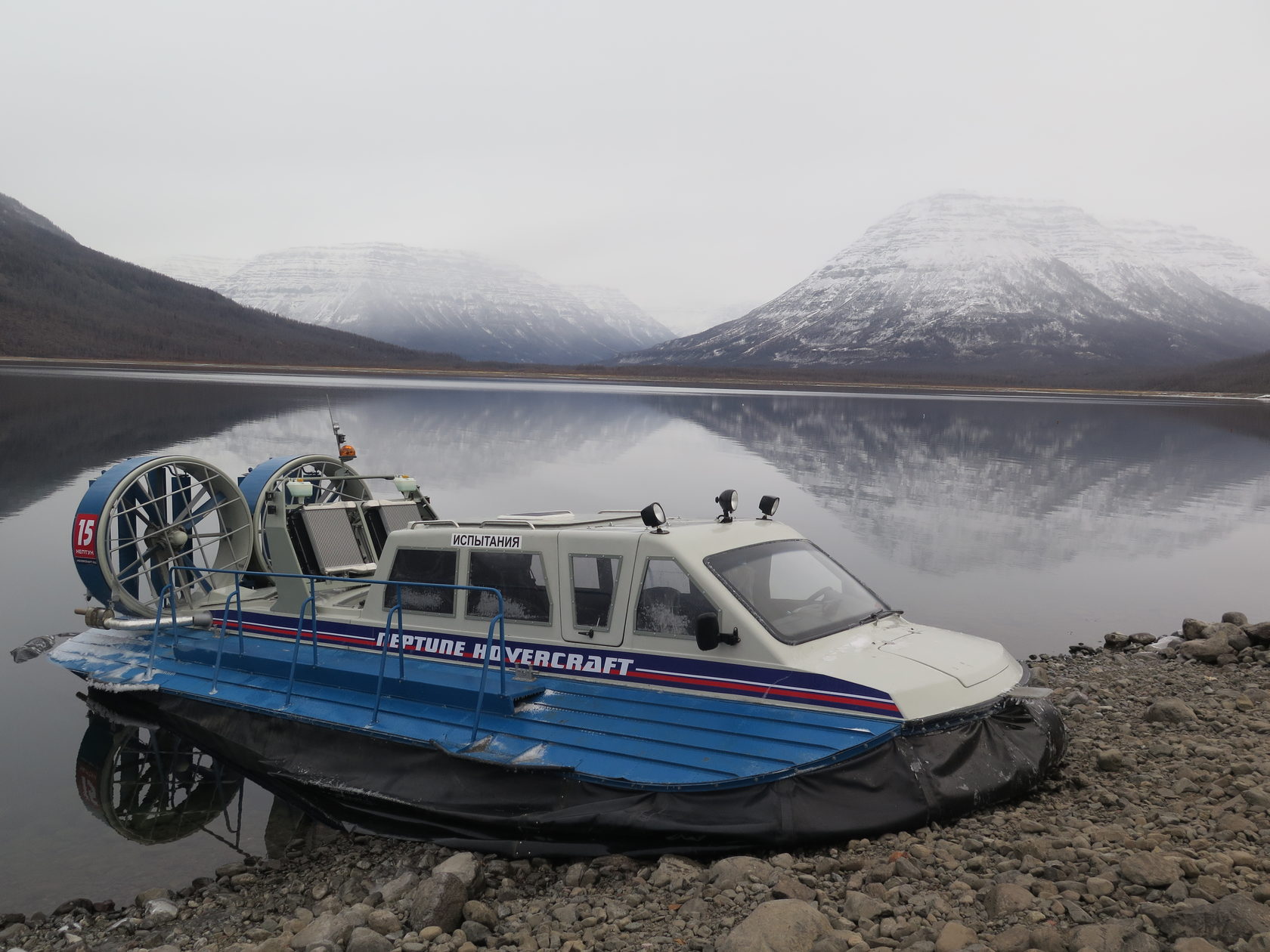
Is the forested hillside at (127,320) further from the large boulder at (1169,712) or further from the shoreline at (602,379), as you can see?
the large boulder at (1169,712)

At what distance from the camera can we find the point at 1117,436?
49.1 metres

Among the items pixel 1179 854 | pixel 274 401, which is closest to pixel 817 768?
pixel 1179 854

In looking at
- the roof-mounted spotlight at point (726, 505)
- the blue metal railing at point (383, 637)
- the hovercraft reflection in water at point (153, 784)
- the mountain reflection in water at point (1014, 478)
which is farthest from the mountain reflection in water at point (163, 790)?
the mountain reflection in water at point (1014, 478)

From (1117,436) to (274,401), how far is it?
4856 centimetres

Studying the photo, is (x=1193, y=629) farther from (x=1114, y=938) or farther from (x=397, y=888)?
(x=397, y=888)

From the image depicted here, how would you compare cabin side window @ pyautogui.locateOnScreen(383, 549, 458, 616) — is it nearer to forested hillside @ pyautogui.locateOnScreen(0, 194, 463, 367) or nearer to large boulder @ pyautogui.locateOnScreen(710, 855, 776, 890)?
large boulder @ pyautogui.locateOnScreen(710, 855, 776, 890)

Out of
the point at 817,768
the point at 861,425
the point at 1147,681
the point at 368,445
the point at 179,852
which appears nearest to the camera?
the point at 817,768

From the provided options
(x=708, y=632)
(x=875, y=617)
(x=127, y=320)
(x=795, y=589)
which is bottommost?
(x=875, y=617)

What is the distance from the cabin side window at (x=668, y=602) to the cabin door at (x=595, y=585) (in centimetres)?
14

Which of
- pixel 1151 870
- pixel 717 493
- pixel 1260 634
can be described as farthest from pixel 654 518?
pixel 717 493

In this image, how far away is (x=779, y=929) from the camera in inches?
176

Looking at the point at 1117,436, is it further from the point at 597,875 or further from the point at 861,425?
the point at 597,875

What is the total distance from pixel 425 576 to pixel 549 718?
73.6 inches

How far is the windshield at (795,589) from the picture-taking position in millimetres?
6590
